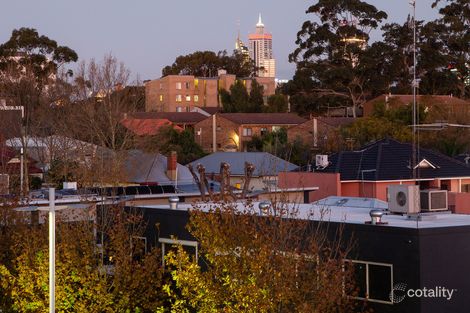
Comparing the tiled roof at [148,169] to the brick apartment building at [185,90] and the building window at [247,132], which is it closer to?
the building window at [247,132]

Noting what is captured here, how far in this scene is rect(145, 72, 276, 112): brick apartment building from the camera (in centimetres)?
10694

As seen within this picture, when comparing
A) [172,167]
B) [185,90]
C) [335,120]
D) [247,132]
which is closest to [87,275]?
[172,167]

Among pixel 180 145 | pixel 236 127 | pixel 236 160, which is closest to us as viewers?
pixel 236 160

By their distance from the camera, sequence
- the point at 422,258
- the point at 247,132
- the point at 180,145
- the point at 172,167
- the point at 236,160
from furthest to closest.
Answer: the point at 247,132
the point at 180,145
the point at 236,160
the point at 172,167
the point at 422,258

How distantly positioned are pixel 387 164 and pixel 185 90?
231 ft

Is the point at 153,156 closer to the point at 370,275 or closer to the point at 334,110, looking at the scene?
the point at 334,110

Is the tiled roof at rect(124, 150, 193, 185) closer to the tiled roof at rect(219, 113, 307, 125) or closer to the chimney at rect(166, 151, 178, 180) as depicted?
the chimney at rect(166, 151, 178, 180)

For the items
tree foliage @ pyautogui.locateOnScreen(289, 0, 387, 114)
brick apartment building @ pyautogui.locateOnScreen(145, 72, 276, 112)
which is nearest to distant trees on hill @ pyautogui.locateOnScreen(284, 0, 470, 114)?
tree foliage @ pyautogui.locateOnScreen(289, 0, 387, 114)

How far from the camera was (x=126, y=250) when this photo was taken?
19.0 m

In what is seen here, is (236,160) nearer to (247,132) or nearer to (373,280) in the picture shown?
(247,132)

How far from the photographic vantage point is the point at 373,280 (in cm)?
1591

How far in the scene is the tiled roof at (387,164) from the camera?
39.0 meters

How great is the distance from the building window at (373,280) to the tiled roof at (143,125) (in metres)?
35.0

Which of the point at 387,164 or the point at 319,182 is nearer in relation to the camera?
the point at 319,182
